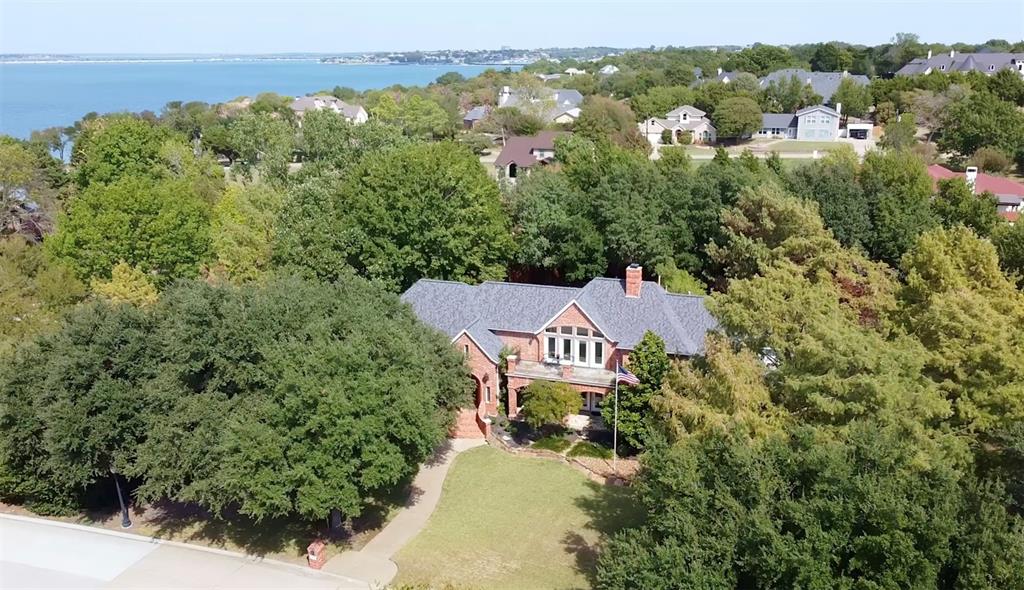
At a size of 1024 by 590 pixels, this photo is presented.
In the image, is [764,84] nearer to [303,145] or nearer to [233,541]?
[303,145]

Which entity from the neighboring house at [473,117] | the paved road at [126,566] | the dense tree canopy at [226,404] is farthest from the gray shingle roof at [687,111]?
the paved road at [126,566]

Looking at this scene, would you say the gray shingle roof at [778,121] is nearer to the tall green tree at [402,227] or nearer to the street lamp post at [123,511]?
the tall green tree at [402,227]

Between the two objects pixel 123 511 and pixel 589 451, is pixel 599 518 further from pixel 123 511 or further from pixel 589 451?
pixel 123 511

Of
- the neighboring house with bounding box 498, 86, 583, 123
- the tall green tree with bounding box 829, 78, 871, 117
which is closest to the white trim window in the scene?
the neighboring house with bounding box 498, 86, 583, 123

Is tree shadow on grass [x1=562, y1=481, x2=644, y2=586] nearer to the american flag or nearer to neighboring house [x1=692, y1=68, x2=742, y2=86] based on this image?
the american flag

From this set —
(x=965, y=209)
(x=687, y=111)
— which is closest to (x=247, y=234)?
(x=965, y=209)

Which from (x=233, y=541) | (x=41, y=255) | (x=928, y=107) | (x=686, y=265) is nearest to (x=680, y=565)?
(x=233, y=541)

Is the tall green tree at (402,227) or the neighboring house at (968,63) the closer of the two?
the tall green tree at (402,227)
